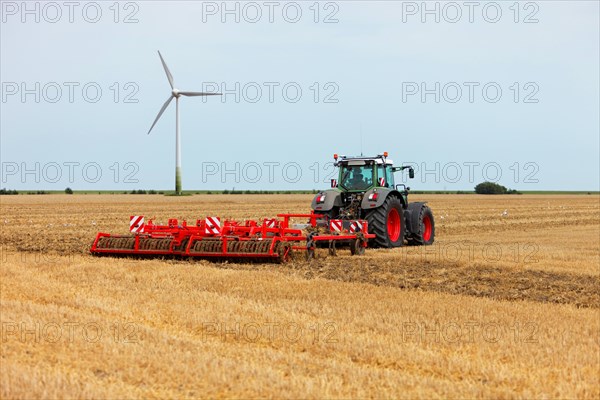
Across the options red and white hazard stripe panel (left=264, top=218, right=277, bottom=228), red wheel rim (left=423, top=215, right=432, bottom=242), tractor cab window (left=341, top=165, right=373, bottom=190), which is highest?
tractor cab window (left=341, top=165, right=373, bottom=190)

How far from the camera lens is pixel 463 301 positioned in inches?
415

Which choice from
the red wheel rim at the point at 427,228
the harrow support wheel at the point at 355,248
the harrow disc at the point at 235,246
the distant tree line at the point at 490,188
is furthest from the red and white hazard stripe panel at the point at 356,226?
the distant tree line at the point at 490,188

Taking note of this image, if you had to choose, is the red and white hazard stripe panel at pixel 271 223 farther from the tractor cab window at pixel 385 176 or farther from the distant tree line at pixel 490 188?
the distant tree line at pixel 490 188

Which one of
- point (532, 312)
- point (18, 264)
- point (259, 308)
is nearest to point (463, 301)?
point (532, 312)

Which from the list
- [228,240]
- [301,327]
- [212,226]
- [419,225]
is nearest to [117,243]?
[212,226]

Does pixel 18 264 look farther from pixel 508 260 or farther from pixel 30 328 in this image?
pixel 508 260

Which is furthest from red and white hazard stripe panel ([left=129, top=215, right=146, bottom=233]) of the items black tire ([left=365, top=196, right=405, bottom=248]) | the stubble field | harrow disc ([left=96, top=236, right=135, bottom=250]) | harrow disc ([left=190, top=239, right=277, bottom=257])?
black tire ([left=365, top=196, right=405, bottom=248])

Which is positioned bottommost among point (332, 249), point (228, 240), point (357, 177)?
point (332, 249)

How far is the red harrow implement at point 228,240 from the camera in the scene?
48.1 feet

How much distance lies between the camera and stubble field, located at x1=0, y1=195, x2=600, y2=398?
6391mm

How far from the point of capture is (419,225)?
19469mm

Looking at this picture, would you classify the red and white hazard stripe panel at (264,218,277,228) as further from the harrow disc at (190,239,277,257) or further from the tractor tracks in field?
the tractor tracks in field

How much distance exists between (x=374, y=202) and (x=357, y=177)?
1432 mm

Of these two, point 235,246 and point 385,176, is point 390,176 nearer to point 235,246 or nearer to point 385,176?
point 385,176
